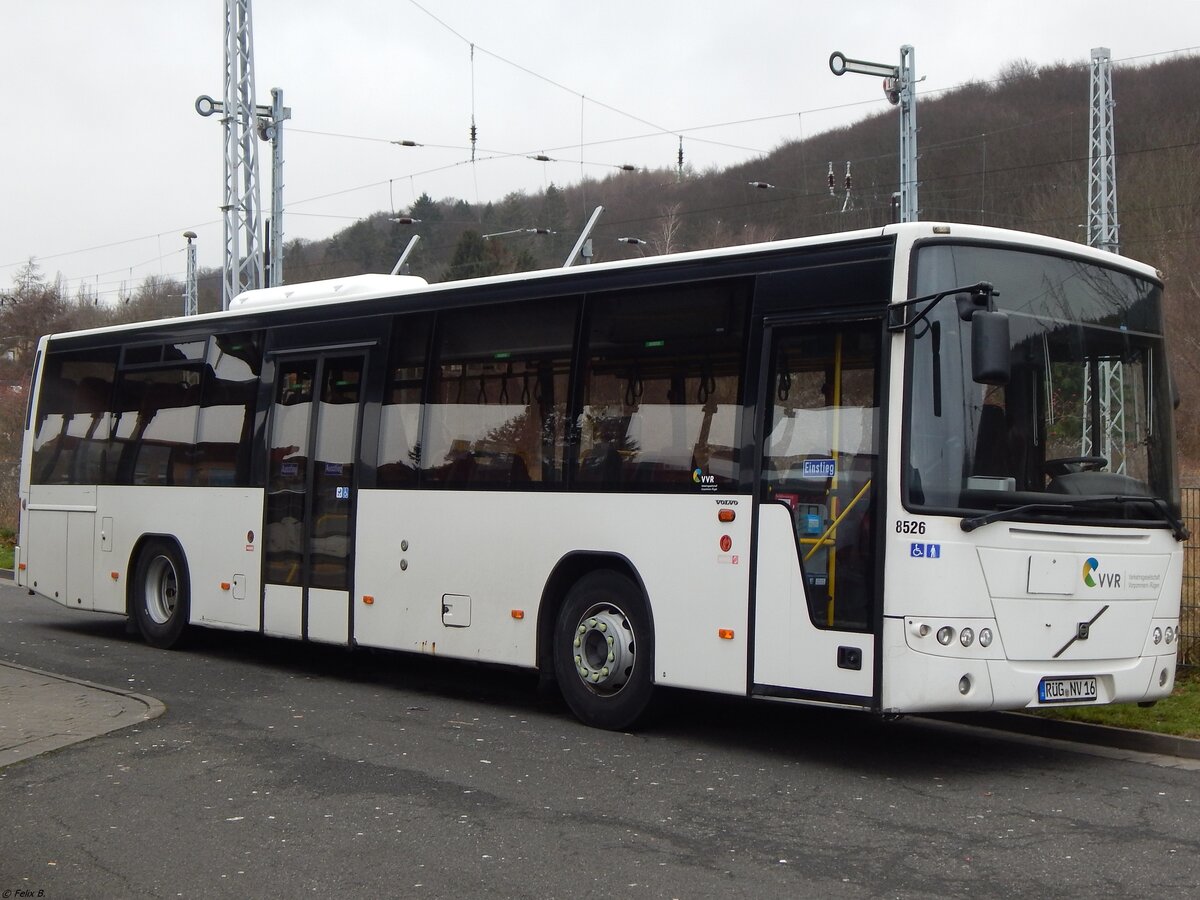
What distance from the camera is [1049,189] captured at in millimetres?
47438

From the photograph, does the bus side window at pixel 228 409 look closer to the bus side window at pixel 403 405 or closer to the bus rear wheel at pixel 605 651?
the bus side window at pixel 403 405

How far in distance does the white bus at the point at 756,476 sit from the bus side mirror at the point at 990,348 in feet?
0.05

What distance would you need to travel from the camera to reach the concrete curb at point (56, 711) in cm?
969

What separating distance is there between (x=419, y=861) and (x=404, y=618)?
5309 mm

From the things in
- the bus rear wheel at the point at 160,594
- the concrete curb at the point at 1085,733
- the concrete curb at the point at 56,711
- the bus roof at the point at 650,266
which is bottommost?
the concrete curb at the point at 56,711

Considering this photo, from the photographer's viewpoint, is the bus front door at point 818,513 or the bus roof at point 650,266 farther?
the bus roof at point 650,266

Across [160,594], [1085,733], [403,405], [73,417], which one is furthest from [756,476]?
[73,417]

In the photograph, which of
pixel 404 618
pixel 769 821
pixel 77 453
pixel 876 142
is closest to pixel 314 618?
pixel 404 618

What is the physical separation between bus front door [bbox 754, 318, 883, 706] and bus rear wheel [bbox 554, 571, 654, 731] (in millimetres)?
1162

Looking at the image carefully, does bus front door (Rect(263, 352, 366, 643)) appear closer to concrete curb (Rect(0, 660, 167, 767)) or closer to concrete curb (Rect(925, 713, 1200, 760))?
concrete curb (Rect(0, 660, 167, 767))

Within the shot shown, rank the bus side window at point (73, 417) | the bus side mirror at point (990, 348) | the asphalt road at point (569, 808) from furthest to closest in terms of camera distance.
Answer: the bus side window at point (73, 417), the bus side mirror at point (990, 348), the asphalt road at point (569, 808)

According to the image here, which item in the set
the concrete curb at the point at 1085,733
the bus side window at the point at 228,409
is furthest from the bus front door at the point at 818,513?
the bus side window at the point at 228,409

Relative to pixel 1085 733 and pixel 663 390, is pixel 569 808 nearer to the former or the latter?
pixel 663 390

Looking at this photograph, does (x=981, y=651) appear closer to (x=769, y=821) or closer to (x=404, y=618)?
(x=769, y=821)
